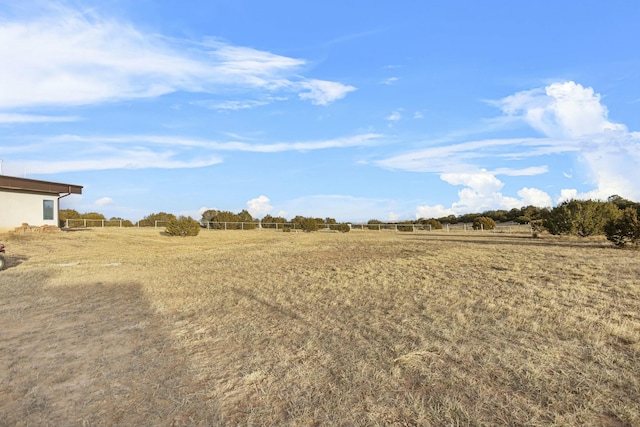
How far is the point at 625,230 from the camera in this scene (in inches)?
736

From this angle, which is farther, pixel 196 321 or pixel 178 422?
pixel 196 321

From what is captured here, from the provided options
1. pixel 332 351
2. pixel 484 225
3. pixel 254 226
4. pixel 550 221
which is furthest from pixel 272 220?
pixel 332 351

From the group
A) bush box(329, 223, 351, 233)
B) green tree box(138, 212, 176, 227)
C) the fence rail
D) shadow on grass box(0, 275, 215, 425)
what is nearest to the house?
the fence rail

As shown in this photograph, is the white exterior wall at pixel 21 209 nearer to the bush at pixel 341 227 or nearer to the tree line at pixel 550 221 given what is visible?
the tree line at pixel 550 221

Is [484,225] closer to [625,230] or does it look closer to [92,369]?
[625,230]

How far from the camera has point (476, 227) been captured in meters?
53.8

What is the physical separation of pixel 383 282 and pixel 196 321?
16.6 ft

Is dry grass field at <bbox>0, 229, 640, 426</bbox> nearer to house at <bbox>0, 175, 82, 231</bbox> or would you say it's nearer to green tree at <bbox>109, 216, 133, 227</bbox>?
house at <bbox>0, 175, 82, 231</bbox>

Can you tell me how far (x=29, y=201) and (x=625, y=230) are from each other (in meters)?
35.7

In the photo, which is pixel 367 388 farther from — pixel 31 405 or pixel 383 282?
pixel 383 282

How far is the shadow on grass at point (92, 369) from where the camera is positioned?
3.70 meters

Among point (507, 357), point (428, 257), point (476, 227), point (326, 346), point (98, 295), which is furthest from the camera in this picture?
point (476, 227)

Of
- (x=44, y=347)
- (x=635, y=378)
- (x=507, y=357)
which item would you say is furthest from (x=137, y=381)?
(x=635, y=378)

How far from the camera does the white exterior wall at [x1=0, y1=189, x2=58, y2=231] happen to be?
2638cm
